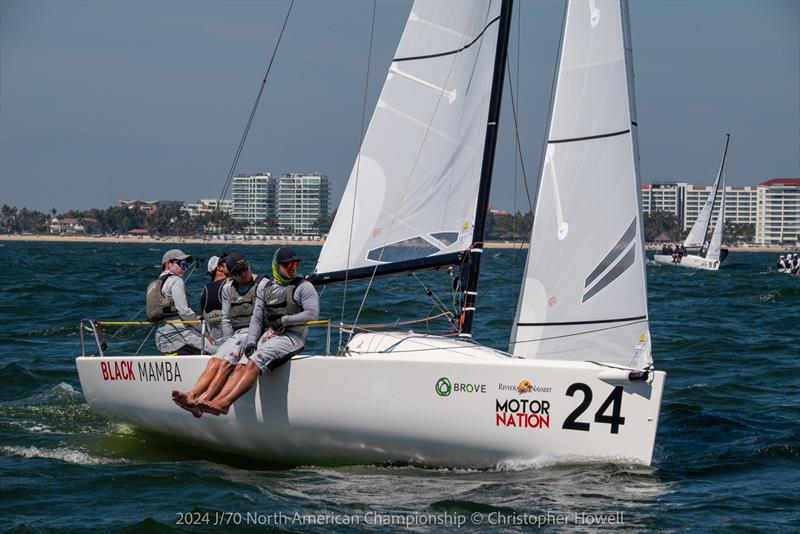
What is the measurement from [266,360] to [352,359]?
2.04ft

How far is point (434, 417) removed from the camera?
25.0 ft

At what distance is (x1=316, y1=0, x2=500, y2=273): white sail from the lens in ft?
29.3

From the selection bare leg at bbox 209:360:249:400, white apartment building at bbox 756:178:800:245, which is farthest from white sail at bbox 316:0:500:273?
white apartment building at bbox 756:178:800:245

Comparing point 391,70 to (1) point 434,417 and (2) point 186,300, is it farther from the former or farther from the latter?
(1) point 434,417

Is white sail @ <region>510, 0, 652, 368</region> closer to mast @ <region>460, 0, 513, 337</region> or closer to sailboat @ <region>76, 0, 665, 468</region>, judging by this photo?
sailboat @ <region>76, 0, 665, 468</region>

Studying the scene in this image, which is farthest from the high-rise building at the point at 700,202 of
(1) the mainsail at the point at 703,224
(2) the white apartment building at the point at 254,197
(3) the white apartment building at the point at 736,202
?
(1) the mainsail at the point at 703,224

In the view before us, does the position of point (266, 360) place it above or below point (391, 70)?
below

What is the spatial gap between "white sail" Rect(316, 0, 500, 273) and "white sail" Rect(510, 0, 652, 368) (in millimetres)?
778

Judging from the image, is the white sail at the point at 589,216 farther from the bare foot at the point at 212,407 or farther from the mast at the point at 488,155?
the bare foot at the point at 212,407

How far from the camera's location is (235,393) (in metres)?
7.96

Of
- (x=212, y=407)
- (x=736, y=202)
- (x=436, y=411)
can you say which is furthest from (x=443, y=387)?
(x=736, y=202)

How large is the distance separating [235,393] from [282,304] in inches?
28.0

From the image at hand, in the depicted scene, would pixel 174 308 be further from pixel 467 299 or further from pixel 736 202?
pixel 736 202

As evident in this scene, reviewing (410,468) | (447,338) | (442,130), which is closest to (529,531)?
(410,468)
